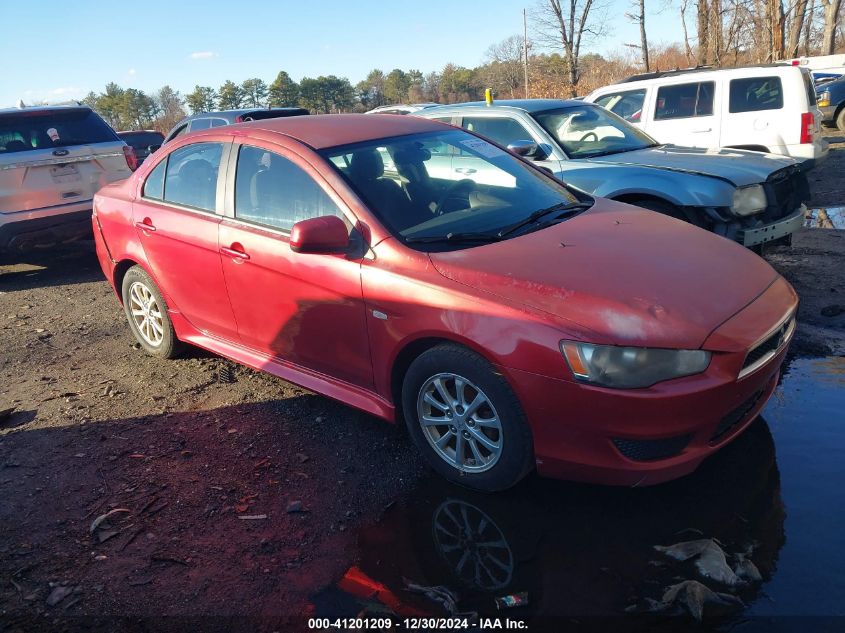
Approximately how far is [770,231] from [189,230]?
14.8 ft

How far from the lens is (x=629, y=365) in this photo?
271cm

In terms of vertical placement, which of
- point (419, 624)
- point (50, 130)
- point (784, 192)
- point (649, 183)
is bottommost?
point (419, 624)

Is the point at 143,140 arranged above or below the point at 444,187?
above

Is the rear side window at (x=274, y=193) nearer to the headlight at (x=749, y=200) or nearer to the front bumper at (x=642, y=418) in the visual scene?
the front bumper at (x=642, y=418)

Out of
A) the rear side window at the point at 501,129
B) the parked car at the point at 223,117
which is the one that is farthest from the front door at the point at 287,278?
the parked car at the point at 223,117

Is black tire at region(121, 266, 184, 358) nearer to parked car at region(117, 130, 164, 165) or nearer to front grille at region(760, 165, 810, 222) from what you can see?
front grille at region(760, 165, 810, 222)

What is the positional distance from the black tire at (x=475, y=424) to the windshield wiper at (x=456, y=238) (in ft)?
1.91

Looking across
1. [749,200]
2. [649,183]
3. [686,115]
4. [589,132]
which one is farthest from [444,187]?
[686,115]

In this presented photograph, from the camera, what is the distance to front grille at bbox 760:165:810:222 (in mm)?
5730

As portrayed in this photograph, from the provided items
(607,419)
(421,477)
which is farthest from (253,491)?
(607,419)

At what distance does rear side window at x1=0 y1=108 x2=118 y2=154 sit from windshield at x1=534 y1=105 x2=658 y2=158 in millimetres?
5444

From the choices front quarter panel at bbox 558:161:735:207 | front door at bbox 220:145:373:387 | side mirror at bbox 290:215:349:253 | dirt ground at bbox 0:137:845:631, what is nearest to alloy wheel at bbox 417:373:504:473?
dirt ground at bbox 0:137:845:631

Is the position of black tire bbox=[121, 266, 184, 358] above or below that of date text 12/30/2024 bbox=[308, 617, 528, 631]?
above

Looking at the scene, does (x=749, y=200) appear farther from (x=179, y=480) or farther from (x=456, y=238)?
(x=179, y=480)
